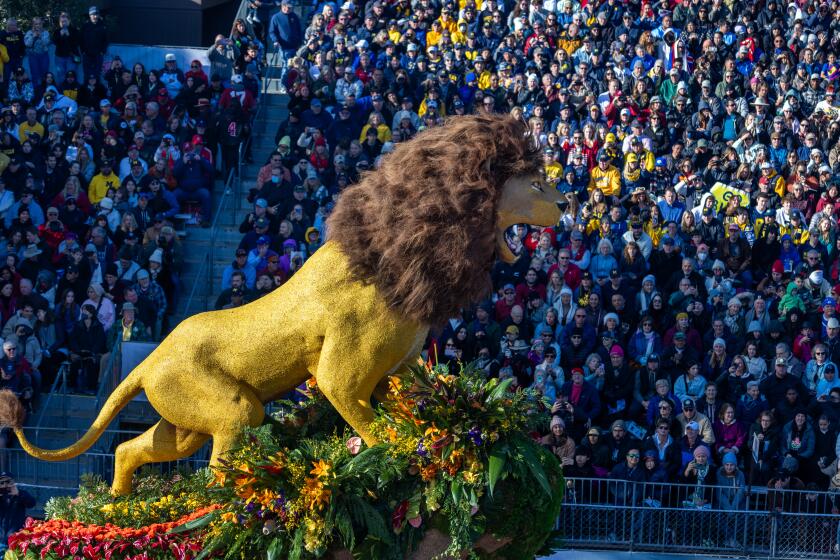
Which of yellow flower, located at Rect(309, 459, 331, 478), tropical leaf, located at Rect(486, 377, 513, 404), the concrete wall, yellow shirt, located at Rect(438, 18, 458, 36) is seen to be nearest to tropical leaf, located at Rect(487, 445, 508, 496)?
tropical leaf, located at Rect(486, 377, 513, 404)

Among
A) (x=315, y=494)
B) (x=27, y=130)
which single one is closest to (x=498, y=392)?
(x=315, y=494)

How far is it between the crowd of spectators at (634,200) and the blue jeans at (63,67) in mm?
3089

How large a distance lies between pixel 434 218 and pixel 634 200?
9.59 metres

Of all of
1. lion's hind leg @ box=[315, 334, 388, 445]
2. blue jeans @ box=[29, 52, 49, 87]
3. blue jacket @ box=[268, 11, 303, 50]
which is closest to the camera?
lion's hind leg @ box=[315, 334, 388, 445]

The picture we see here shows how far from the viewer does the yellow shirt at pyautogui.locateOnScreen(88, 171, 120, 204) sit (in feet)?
60.9

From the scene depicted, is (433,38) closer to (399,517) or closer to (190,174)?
(190,174)

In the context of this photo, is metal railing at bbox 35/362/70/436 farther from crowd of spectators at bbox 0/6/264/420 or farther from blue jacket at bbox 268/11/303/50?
blue jacket at bbox 268/11/303/50

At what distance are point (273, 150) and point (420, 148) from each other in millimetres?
10633

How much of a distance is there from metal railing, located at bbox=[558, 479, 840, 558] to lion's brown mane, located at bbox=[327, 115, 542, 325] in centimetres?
549

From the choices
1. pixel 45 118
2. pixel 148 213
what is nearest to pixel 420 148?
pixel 148 213

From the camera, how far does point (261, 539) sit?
909 centimetres

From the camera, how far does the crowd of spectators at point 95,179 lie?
1627cm

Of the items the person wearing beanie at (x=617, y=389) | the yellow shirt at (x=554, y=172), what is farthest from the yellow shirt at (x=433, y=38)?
the person wearing beanie at (x=617, y=389)

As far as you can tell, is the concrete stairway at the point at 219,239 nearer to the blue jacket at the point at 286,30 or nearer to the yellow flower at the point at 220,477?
the blue jacket at the point at 286,30
